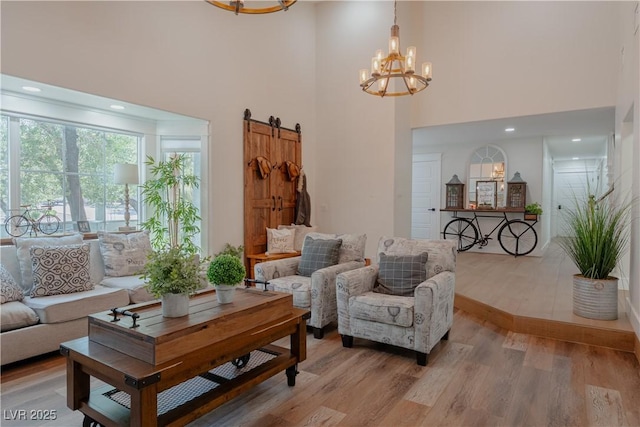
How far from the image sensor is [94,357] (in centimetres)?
186

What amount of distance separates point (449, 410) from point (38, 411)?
8.21ft

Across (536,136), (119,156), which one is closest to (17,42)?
(119,156)

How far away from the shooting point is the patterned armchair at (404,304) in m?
2.92

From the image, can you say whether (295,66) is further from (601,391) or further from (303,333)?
(601,391)

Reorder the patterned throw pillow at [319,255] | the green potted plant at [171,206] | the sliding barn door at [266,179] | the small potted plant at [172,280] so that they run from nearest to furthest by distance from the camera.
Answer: the small potted plant at [172,280]
the patterned throw pillow at [319,255]
the green potted plant at [171,206]
the sliding barn door at [266,179]

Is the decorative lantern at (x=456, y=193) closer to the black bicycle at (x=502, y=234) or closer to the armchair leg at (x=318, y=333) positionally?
the black bicycle at (x=502, y=234)

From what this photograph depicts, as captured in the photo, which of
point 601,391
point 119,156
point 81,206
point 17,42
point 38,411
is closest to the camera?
point 38,411

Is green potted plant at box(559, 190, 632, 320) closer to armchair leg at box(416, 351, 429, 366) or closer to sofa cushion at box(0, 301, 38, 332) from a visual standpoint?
armchair leg at box(416, 351, 429, 366)

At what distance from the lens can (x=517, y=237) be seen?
7836 mm

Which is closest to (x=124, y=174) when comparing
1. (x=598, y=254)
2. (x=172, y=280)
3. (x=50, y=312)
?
(x=50, y=312)

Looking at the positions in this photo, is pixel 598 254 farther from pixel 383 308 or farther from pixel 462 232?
pixel 462 232

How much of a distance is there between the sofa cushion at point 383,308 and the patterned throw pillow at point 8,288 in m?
2.76

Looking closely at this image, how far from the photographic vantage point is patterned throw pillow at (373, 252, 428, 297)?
327 centimetres

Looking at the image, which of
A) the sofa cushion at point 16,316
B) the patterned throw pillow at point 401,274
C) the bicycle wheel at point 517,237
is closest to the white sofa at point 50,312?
the sofa cushion at point 16,316
